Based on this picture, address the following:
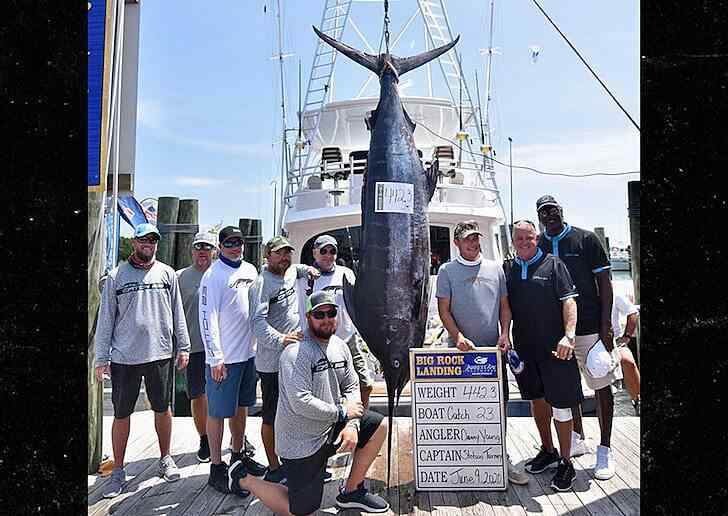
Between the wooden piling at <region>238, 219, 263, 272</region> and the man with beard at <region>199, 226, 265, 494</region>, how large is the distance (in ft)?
7.63

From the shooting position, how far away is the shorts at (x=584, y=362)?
3.01 meters

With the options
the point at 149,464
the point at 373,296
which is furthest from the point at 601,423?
the point at 149,464

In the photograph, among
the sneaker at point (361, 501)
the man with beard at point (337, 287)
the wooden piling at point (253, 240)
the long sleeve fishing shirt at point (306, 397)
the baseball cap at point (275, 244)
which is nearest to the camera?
the long sleeve fishing shirt at point (306, 397)

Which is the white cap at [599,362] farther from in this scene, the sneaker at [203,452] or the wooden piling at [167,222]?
the wooden piling at [167,222]

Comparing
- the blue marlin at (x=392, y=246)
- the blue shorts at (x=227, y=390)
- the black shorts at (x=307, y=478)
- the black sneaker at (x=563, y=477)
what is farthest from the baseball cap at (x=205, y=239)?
the black sneaker at (x=563, y=477)

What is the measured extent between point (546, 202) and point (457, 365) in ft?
3.16

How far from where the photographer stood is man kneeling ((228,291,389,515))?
238cm

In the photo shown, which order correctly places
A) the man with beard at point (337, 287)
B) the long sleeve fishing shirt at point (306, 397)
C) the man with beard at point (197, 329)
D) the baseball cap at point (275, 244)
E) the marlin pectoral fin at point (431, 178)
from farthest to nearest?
the man with beard at point (197, 329), the man with beard at point (337, 287), the baseball cap at point (275, 244), the marlin pectoral fin at point (431, 178), the long sleeve fishing shirt at point (306, 397)

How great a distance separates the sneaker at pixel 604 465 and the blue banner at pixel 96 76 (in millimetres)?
2853

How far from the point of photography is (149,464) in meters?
3.35
